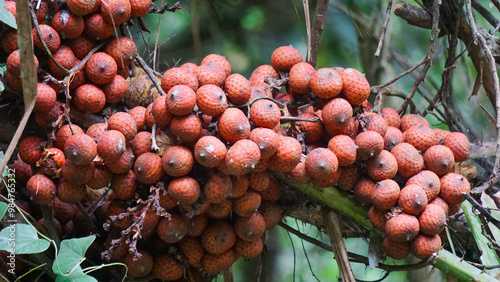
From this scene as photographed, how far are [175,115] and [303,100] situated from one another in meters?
0.40

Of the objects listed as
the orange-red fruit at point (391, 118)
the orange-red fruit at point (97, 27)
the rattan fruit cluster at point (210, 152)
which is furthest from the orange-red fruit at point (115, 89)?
the orange-red fruit at point (391, 118)

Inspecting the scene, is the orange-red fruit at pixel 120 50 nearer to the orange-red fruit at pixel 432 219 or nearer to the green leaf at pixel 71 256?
the green leaf at pixel 71 256

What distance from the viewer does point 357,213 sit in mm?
1479

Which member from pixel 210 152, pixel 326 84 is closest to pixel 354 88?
pixel 326 84

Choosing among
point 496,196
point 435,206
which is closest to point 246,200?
point 435,206

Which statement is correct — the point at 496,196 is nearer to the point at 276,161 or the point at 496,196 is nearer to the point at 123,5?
the point at 276,161

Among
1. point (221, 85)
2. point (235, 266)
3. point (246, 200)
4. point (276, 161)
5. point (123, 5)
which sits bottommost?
point (235, 266)

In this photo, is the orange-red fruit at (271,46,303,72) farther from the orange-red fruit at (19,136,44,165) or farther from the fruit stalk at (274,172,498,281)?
the orange-red fruit at (19,136,44,165)

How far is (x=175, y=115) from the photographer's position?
1221 millimetres

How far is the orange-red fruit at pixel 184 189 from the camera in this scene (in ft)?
3.95

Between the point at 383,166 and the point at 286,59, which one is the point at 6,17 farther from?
the point at 383,166

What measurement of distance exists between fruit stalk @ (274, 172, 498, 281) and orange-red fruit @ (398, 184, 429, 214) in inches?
5.7

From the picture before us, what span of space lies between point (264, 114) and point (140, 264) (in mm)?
528

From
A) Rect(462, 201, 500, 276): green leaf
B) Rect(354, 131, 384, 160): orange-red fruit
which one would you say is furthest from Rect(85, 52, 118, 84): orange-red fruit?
Rect(462, 201, 500, 276): green leaf
